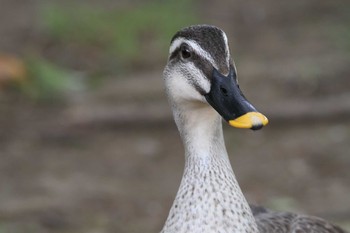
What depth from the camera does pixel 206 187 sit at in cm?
433

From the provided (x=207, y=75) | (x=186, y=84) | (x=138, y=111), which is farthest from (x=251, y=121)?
(x=138, y=111)

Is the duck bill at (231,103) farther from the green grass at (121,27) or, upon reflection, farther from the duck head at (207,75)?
the green grass at (121,27)

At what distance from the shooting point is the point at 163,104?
8164 millimetres

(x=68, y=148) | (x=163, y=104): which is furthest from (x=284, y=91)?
(x=68, y=148)

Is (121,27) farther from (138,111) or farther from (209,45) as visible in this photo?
(209,45)

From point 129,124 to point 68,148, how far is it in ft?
1.69

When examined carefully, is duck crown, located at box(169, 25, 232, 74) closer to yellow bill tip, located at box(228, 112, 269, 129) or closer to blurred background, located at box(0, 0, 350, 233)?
yellow bill tip, located at box(228, 112, 269, 129)

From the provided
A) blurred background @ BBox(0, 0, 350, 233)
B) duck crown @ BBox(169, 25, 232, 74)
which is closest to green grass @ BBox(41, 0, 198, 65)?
blurred background @ BBox(0, 0, 350, 233)

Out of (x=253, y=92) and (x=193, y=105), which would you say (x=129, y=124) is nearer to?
(x=253, y=92)

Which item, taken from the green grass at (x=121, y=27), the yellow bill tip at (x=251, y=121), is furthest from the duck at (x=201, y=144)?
the green grass at (x=121, y=27)

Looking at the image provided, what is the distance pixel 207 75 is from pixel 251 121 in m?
0.37

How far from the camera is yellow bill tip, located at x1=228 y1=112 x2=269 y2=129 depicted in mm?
3830

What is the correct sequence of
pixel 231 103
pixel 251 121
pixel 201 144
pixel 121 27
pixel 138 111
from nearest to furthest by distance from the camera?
pixel 251 121 → pixel 231 103 → pixel 201 144 → pixel 138 111 → pixel 121 27

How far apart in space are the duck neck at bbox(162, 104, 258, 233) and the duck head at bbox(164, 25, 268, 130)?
0.11m
